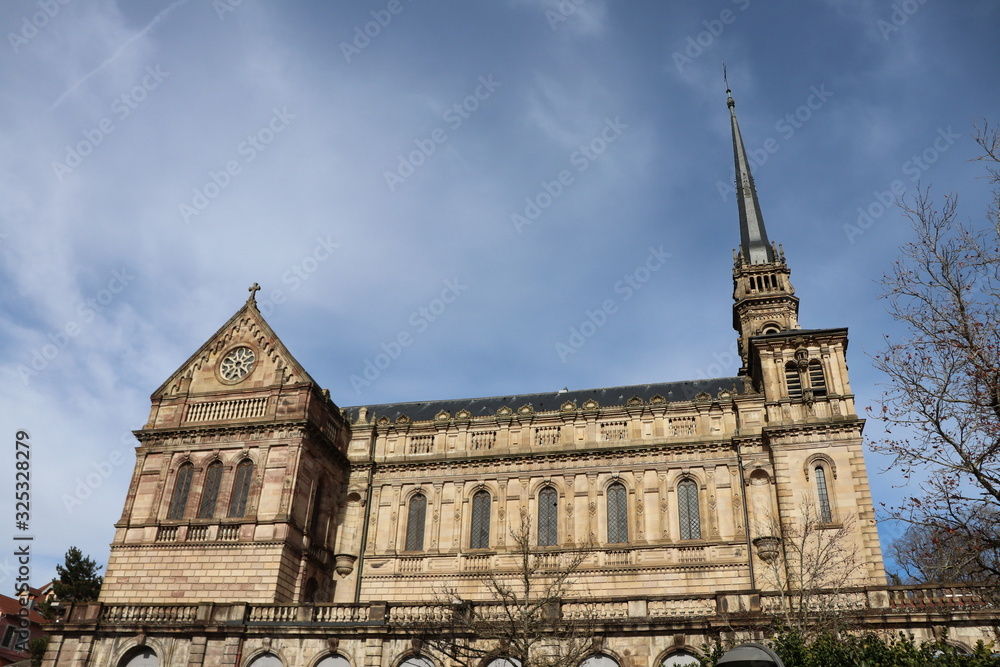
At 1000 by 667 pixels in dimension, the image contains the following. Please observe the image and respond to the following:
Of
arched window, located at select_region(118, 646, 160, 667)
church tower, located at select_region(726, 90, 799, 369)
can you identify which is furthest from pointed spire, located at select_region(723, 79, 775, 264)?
arched window, located at select_region(118, 646, 160, 667)

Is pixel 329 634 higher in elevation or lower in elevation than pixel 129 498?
lower

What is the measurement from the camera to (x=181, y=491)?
38.0m

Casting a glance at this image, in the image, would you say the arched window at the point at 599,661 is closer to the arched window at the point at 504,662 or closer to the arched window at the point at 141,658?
the arched window at the point at 504,662

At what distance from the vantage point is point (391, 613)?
29109 millimetres

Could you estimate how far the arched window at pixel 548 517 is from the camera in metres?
37.8

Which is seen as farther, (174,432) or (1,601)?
(1,601)

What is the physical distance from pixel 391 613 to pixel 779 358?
22.6m

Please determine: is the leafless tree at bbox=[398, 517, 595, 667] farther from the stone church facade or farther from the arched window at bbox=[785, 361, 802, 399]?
the arched window at bbox=[785, 361, 802, 399]

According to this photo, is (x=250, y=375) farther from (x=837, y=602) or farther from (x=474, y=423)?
(x=837, y=602)

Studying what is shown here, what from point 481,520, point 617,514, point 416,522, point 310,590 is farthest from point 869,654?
point 310,590

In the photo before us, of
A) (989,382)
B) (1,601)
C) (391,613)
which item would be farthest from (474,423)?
(1,601)

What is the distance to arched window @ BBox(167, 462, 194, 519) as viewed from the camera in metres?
37.3

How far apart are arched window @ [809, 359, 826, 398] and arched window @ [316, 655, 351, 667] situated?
2456 cm

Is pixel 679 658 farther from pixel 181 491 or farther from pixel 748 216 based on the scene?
pixel 748 216
